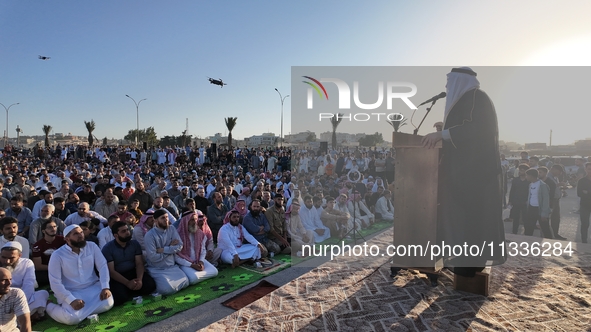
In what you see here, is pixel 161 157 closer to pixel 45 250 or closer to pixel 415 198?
pixel 45 250

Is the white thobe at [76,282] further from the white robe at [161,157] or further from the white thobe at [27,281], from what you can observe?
the white robe at [161,157]

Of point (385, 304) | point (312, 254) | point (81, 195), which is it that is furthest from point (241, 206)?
point (385, 304)

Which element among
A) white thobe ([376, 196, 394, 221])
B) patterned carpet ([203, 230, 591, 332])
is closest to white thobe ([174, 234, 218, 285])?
patterned carpet ([203, 230, 591, 332])

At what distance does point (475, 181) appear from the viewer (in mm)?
3123

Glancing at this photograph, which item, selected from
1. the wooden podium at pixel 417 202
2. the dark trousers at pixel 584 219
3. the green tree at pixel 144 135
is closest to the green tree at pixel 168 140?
the green tree at pixel 144 135

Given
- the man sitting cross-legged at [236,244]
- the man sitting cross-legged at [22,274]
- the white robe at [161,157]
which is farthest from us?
the white robe at [161,157]

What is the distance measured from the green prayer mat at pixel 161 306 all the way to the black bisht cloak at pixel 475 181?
9.33 ft

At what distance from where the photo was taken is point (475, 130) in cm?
306

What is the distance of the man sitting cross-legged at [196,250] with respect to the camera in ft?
16.3

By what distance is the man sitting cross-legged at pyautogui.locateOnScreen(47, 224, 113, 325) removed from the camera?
3.70 metres

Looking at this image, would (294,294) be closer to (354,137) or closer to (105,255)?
(105,255)

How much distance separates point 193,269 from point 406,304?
3.06 metres

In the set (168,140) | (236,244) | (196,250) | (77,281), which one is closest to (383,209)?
(236,244)

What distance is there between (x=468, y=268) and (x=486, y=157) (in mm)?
1020
